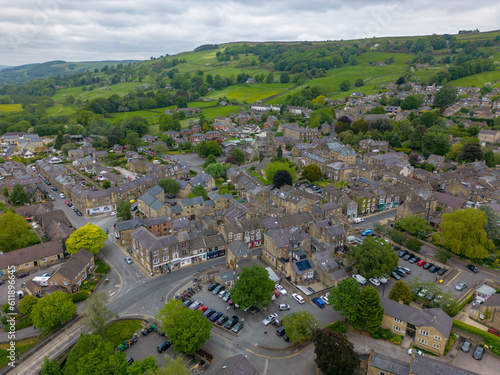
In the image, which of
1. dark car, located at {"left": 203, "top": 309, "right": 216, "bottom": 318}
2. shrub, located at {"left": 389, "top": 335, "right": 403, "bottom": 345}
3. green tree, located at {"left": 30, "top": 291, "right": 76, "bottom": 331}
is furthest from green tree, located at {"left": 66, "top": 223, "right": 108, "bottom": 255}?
shrub, located at {"left": 389, "top": 335, "right": 403, "bottom": 345}

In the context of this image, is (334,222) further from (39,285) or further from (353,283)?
(39,285)

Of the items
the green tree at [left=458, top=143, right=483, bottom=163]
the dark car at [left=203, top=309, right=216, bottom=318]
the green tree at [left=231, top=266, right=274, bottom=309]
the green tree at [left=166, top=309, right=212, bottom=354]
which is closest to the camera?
the green tree at [left=166, top=309, right=212, bottom=354]

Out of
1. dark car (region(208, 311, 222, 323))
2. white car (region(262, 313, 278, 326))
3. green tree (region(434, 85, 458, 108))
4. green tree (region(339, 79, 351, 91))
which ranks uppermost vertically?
green tree (region(339, 79, 351, 91))

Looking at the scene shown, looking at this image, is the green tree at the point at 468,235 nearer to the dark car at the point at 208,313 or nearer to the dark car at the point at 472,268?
the dark car at the point at 472,268

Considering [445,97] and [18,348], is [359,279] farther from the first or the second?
[445,97]

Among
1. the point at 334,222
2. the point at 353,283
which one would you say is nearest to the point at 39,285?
the point at 353,283

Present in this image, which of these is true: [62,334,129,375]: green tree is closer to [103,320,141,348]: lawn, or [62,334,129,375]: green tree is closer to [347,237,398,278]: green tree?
[103,320,141,348]: lawn
